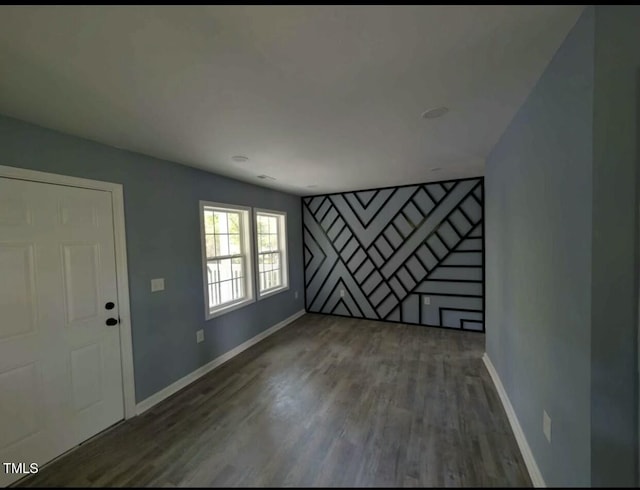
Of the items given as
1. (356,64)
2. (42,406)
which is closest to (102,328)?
(42,406)

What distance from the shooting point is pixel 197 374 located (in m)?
3.04

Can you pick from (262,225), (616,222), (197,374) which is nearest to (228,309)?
(197,374)

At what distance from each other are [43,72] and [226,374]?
293 centimetres

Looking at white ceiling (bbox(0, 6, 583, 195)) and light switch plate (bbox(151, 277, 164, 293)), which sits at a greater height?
white ceiling (bbox(0, 6, 583, 195))

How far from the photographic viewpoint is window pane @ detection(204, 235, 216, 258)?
3443 mm

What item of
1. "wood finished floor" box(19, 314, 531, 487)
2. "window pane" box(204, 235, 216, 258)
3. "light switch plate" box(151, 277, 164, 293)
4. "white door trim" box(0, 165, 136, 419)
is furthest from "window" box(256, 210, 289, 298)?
"white door trim" box(0, 165, 136, 419)

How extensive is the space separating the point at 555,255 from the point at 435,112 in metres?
1.17

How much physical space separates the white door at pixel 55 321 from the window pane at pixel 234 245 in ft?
5.32

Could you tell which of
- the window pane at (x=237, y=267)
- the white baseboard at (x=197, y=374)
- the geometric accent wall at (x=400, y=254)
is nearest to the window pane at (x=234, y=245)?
the window pane at (x=237, y=267)

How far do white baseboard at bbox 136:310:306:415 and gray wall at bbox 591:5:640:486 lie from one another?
312cm

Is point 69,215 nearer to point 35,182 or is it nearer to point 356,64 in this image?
point 35,182

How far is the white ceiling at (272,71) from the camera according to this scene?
103cm

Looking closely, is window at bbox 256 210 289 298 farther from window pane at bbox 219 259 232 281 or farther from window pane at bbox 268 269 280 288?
window pane at bbox 219 259 232 281

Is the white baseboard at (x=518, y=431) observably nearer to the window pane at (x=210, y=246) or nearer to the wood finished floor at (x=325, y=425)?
the wood finished floor at (x=325, y=425)
